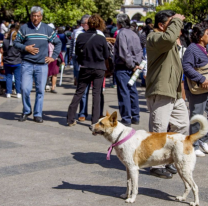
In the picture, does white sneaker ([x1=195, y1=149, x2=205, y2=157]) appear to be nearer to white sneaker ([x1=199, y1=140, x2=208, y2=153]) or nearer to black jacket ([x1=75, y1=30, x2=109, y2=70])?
white sneaker ([x1=199, y1=140, x2=208, y2=153])

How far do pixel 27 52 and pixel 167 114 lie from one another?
418 cm

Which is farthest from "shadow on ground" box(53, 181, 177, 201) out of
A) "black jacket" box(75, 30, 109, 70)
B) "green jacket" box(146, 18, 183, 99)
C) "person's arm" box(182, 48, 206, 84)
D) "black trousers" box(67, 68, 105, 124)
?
"black jacket" box(75, 30, 109, 70)

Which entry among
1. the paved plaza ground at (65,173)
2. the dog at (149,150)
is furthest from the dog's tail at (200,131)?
the paved plaza ground at (65,173)

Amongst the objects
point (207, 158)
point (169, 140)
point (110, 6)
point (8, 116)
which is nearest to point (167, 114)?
point (169, 140)

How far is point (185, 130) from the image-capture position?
5.94 m

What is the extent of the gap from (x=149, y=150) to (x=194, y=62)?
2.15 meters

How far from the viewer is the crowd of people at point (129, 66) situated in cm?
565

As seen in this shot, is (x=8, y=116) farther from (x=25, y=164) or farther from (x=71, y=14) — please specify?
(x=71, y=14)

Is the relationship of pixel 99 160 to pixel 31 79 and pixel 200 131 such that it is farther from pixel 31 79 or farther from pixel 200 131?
pixel 31 79

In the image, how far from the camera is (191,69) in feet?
20.9

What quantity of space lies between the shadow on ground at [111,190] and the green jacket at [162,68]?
4.19 ft

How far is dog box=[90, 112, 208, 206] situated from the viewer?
4.71 meters

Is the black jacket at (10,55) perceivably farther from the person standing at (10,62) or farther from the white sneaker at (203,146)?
the white sneaker at (203,146)

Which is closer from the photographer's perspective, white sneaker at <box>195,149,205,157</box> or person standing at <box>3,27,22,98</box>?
white sneaker at <box>195,149,205,157</box>
